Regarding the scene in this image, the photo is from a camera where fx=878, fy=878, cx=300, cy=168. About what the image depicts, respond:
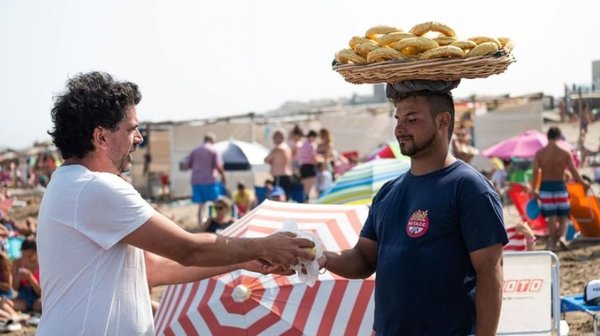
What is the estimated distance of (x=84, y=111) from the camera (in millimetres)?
2979

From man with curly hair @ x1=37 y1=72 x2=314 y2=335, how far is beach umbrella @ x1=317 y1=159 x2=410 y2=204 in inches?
188

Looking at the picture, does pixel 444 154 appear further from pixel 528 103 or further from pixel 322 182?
pixel 528 103

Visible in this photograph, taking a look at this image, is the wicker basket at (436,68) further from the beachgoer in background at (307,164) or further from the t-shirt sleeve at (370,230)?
the beachgoer in background at (307,164)

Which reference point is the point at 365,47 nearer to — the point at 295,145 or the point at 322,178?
the point at 322,178

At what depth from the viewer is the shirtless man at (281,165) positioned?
14.4 metres

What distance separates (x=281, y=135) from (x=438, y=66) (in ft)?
39.0

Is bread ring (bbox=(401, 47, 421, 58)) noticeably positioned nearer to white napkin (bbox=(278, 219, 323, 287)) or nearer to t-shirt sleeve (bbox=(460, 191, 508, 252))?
t-shirt sleeve (bbox=(460, 191, 508, 252))

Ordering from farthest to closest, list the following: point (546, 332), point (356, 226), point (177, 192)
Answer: point (177, 192), point (546, 332), point (356, 226)

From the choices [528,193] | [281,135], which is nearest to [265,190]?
[281,135]

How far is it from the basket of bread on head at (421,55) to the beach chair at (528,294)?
2158mm

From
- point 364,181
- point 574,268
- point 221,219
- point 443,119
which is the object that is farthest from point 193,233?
point 574,268

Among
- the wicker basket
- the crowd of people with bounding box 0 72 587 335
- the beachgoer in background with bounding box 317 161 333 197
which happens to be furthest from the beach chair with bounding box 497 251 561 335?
the beachgoer in background with bounding box 317 161 333 197

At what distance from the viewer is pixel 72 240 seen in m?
2.90

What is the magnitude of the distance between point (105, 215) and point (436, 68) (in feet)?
3.97
